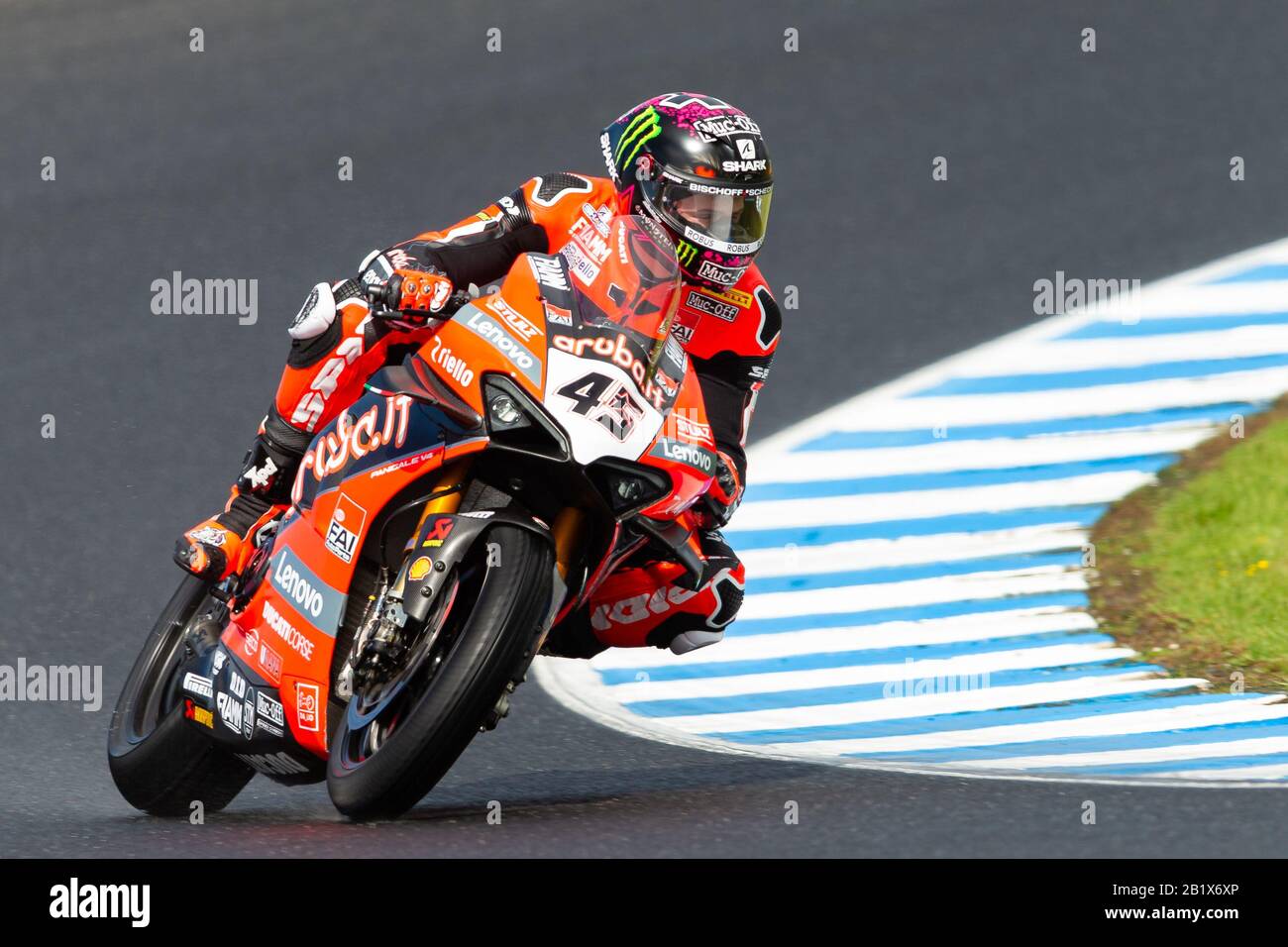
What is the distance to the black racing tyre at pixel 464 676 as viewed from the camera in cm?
461

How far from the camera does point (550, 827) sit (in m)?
5.33

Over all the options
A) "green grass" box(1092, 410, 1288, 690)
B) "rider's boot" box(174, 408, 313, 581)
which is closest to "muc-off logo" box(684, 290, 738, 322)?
"rider's boot" box(174, 408, 313, 581)

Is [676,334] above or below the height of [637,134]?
below

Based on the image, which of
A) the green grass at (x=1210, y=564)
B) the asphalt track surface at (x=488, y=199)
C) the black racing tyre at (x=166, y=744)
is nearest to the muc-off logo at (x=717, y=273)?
the asphalt track surface at (x=488, y=199)

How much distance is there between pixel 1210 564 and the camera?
26.5 feet

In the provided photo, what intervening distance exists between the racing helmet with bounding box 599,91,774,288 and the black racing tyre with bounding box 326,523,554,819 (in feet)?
3.52

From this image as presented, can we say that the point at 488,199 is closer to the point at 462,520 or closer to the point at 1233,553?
the point at 1233,553

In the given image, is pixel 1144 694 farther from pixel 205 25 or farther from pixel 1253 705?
pixel 205 25

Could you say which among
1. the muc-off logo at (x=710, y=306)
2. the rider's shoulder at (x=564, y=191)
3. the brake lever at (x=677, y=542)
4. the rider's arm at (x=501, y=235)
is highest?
the rider's shoulder at (x=564, y=191)

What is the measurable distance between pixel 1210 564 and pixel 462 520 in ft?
13.8

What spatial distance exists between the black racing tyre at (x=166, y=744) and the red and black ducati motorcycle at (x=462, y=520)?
0.80 ft

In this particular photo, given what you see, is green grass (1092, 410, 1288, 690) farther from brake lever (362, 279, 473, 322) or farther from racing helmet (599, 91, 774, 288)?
brake lever (362, 279, 473, 322)

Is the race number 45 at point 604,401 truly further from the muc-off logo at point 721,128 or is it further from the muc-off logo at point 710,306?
the muc-off logo at point 710,306

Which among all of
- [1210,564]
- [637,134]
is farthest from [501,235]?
[1210,564]
